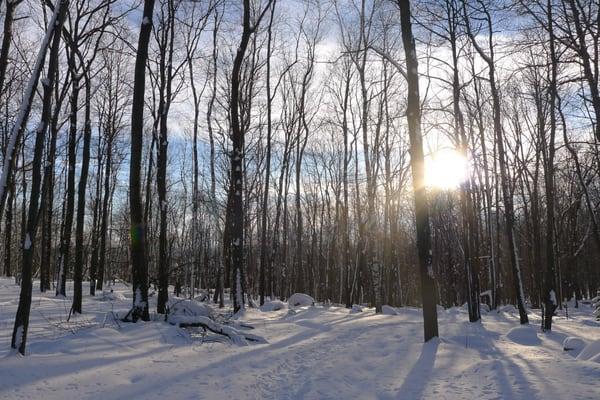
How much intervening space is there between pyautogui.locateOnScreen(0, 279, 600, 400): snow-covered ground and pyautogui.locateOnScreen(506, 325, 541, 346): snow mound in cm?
65

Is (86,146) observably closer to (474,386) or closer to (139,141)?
(139,141)

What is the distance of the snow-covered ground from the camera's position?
195 inches

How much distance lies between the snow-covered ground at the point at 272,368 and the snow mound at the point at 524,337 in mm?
646

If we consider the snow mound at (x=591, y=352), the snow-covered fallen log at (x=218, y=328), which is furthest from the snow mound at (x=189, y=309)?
the snow mound at (x=591, y=352)

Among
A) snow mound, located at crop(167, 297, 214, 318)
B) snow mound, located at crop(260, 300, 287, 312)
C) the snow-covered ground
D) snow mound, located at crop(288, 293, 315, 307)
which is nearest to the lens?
the snow-covered ground

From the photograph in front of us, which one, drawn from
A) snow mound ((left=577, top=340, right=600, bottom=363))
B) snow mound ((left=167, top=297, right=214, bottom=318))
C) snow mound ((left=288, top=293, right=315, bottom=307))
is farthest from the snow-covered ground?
snow mound ((left=288, top=293, right=315, bottom=307))

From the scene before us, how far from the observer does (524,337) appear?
1019 centimetres

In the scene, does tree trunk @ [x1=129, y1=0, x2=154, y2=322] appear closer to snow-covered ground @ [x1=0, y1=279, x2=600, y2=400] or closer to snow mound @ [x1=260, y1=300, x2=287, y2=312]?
snow-covered ground @ [x1=0, y1=279, x2=600, y2=400]

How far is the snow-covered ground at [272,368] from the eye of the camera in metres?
4.94

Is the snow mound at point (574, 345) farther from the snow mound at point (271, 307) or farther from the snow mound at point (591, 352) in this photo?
the snow mound at point (271, 307)

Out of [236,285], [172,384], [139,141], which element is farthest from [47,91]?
[236,285]

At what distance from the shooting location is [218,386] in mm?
5258

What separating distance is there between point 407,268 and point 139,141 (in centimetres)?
4215

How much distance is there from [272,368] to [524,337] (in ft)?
21.8
